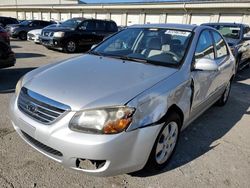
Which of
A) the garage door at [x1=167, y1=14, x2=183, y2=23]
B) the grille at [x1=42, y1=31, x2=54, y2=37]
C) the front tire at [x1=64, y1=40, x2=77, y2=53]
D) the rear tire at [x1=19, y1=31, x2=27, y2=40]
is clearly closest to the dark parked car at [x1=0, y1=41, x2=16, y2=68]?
the front tire at [x1=64, y1=40, x2=77, y2=53]

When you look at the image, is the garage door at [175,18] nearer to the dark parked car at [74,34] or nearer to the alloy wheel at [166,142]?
the dark parked car at [74,34]

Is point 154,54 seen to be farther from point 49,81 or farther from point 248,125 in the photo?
point 248,125

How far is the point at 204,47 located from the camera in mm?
3756

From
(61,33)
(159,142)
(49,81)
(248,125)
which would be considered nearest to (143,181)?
(159,142)

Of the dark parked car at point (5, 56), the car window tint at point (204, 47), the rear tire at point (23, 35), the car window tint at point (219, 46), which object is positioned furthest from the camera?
the rear tire at point (23, 35)

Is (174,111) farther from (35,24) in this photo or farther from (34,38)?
(35,24)

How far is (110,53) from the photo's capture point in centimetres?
366

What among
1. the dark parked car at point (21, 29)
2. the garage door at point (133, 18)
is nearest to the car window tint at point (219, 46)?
the dark parked car at point (21, 29)

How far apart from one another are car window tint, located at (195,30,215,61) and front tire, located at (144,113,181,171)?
1.01m

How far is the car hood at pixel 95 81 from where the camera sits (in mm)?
2318

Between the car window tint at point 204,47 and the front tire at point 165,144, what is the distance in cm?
101

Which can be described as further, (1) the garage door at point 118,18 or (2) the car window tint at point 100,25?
(1) the garage door at point 118,18

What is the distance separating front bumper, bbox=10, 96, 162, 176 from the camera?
7.07 ft

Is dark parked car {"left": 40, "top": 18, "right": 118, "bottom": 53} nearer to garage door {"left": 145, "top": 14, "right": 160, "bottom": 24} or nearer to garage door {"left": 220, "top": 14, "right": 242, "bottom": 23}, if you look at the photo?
garage door {"left": 220, "top": 14, "right": 242, "bottom": 23}
